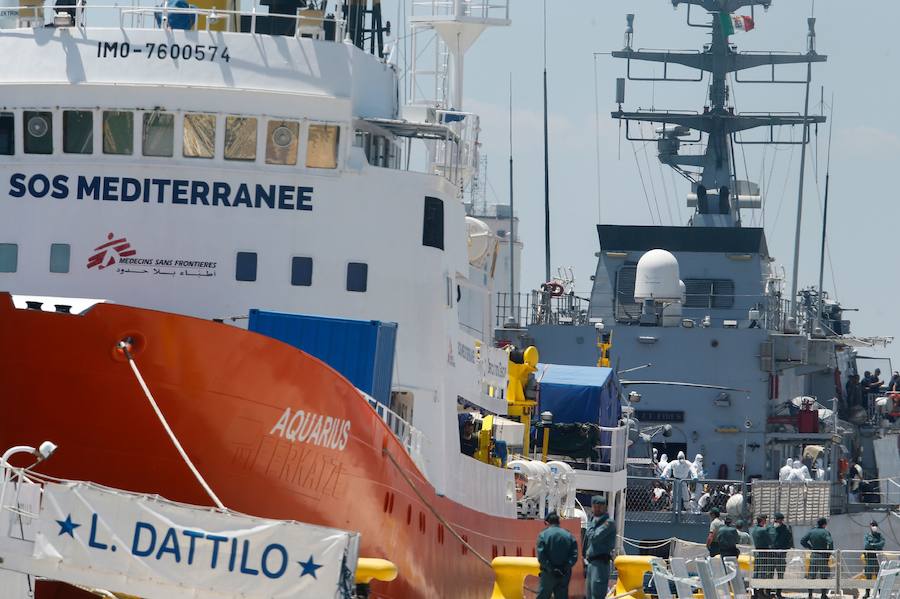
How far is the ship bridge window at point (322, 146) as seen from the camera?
18.5m

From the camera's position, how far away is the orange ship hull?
14.2 metres

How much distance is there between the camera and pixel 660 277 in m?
42.5

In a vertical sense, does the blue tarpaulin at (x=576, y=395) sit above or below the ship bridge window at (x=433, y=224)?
below

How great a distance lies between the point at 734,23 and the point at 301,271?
33353 millimetres

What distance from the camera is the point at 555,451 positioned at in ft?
99.4

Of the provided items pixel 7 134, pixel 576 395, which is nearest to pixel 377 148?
pixel 7 134

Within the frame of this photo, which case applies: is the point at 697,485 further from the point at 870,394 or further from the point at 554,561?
the point at 554,561

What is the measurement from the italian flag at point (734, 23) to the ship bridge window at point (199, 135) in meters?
33.1

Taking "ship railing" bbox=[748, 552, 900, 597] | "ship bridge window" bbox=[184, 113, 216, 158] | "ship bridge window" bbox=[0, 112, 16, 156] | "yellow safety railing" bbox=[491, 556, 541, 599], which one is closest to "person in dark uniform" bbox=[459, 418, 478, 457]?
"yellow safety railing" bbox=[491, 556, 541, 599]

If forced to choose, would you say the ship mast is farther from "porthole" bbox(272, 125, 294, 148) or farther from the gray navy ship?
"porthole" bbox(272, 125, 294, 148)

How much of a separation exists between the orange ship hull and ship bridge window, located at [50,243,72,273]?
3.73m

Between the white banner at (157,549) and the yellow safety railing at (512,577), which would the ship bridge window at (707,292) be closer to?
the yellow safety railing at (512,577)

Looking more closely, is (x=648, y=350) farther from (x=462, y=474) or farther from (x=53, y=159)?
(x=53, y=159)

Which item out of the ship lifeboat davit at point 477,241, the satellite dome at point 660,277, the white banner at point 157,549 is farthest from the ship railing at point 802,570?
the satellite dome at point 660,277
